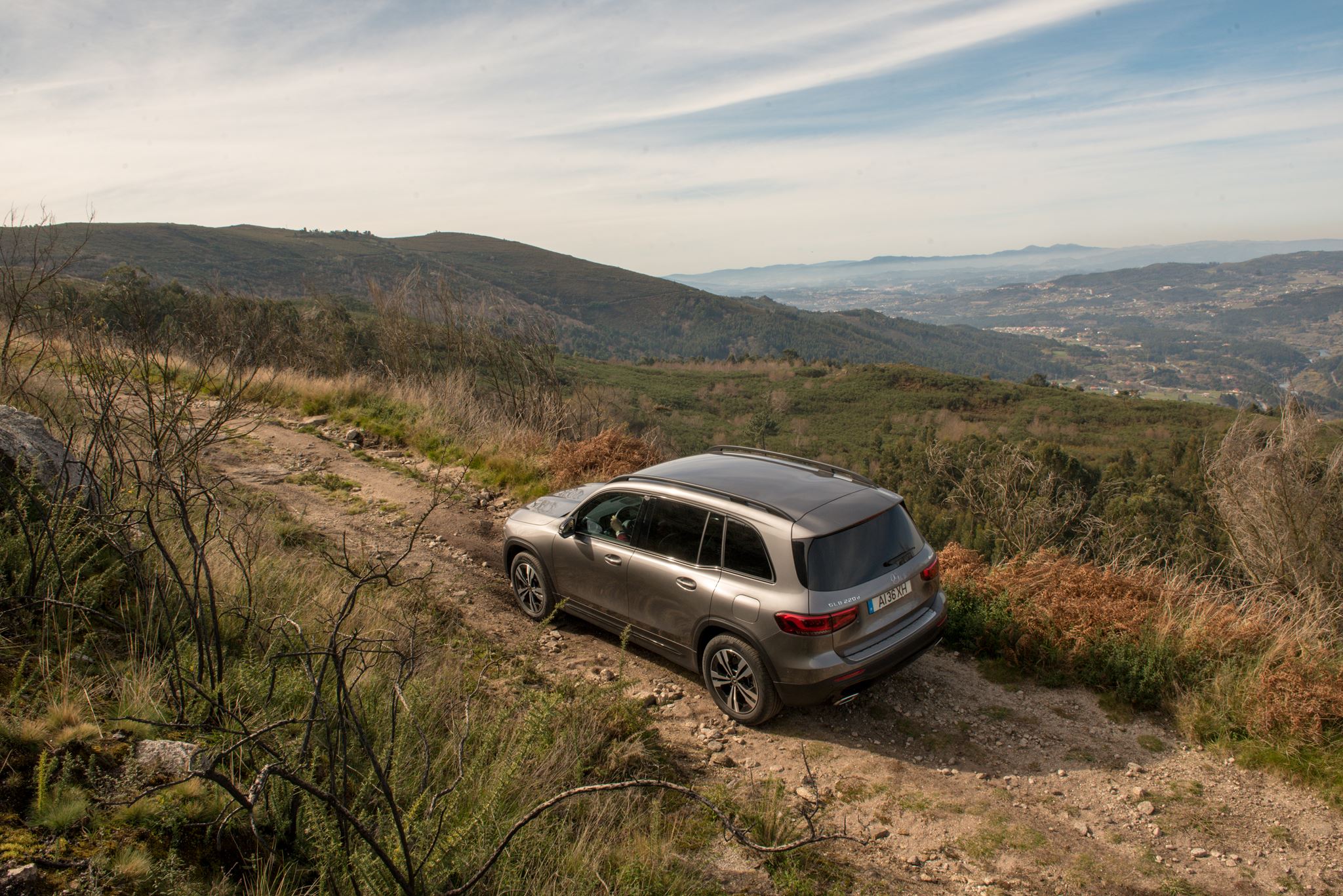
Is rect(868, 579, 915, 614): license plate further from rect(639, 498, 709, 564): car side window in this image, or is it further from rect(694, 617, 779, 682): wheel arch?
rect(639, 498, 709, 564): car side window

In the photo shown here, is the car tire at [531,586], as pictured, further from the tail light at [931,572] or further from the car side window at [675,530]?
the tail light at [931,572]

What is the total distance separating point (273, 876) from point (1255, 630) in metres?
6.00

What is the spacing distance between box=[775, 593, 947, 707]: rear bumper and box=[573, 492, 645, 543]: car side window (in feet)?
5.59

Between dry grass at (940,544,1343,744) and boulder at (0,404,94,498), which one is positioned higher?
boulder at (0,404,94,498)

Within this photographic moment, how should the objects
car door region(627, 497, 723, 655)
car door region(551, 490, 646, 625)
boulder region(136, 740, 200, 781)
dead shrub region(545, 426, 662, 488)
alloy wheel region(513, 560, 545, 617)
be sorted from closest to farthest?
boulder region(136, 740, 200, 781)
car door region(627, 497, 723, 655)
car door region(551, 490, 646, 625)
alloy wheel region(513, 560, 545, 617)
dead shrub region(545, 426, 662, 488)

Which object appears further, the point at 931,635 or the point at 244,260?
the point at 244,260

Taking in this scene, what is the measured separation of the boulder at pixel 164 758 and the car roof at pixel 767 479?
3.23 meters

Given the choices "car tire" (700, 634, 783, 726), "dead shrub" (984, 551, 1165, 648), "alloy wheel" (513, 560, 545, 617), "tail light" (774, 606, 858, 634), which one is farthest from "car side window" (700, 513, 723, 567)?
"dead shrub" (984, 551, 1165, 648)

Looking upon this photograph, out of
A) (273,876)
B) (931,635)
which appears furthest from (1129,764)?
(273,876)

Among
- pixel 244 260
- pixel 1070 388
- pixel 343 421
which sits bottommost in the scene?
pixel 1070 388

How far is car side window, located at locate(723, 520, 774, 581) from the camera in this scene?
14.6ft

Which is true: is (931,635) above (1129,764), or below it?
above

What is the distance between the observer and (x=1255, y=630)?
4.85 meters

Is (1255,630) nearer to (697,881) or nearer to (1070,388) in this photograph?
(697,881)
